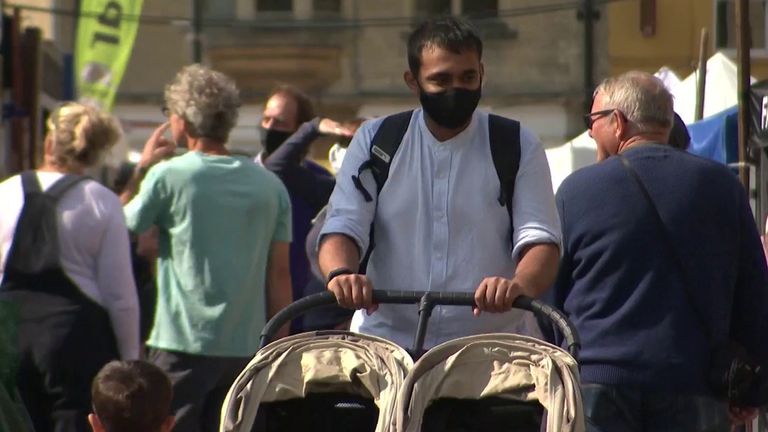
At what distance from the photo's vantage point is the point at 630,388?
5152 mm

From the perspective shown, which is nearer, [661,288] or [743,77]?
[661,288]

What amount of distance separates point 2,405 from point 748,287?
230 cm

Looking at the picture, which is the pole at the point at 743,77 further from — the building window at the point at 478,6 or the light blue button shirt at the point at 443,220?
the building window at the point at 478,6

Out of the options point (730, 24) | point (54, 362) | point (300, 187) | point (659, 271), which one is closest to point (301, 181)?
point (300, 187)

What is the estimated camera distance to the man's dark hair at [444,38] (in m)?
4.57

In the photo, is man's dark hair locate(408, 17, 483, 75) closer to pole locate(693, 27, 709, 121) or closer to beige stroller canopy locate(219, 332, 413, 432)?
beige stroller canopy locate(219, 332, 413, 432)

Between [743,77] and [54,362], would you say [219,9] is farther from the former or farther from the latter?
[54,362]

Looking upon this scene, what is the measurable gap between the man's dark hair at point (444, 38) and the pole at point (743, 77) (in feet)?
16.0

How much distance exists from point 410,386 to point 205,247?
2.98m

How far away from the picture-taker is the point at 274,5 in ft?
104

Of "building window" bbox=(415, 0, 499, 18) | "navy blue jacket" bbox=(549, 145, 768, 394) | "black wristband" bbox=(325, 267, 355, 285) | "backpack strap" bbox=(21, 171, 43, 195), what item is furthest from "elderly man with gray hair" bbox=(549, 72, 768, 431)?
"building window" bbox=(415, 0, 499, 18)

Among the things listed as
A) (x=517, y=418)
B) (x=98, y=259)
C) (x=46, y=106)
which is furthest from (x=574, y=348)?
(x=46, y=106)

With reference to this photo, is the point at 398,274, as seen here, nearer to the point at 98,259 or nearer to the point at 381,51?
the point at 98,259

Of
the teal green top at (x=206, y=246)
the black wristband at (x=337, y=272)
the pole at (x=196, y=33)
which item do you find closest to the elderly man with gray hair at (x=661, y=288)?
the black wristband at (x=337, y=272)
